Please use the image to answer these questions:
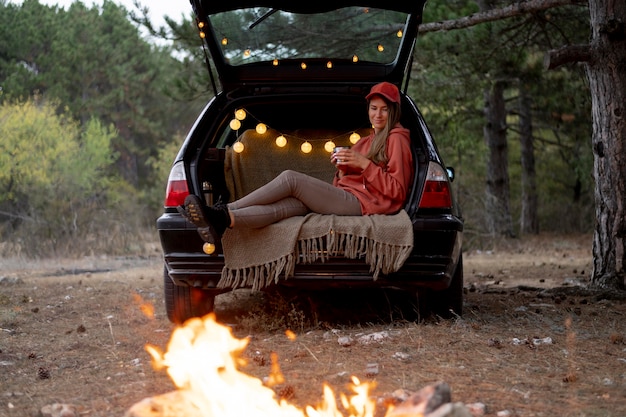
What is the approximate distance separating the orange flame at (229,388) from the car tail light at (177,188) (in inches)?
36.3

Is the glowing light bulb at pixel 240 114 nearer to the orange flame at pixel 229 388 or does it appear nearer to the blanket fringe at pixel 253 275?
the blanket fringe at pixel 253 275

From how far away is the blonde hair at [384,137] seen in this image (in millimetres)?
5078

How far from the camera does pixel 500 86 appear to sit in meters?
14.9

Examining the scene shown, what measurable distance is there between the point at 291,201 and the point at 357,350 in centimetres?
109

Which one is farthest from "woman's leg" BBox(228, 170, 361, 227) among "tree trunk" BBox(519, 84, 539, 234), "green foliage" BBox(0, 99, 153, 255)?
"tree trunk" BBox(519, 84, 539, 234)

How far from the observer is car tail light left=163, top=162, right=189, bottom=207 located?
184 inches

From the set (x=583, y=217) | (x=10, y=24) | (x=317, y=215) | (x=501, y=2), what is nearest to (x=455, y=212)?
(x=317, y=215)

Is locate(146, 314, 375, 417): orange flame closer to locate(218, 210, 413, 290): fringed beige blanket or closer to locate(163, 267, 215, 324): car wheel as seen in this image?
locate(218, 210, 413, 290): fringed beige blanket

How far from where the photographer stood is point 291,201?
15.8 feet

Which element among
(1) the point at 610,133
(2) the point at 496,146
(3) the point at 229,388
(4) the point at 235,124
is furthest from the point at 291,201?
(2) the point at 496,146

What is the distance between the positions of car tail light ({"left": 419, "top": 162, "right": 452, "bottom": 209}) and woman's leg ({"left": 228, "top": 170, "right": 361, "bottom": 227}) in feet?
1.52

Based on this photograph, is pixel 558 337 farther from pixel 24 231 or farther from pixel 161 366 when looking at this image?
pixel 24 231

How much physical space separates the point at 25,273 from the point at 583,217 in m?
14.6

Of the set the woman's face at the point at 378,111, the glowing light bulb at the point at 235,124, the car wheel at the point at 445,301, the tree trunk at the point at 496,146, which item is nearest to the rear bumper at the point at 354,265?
the car wheel at the point at 445,301
